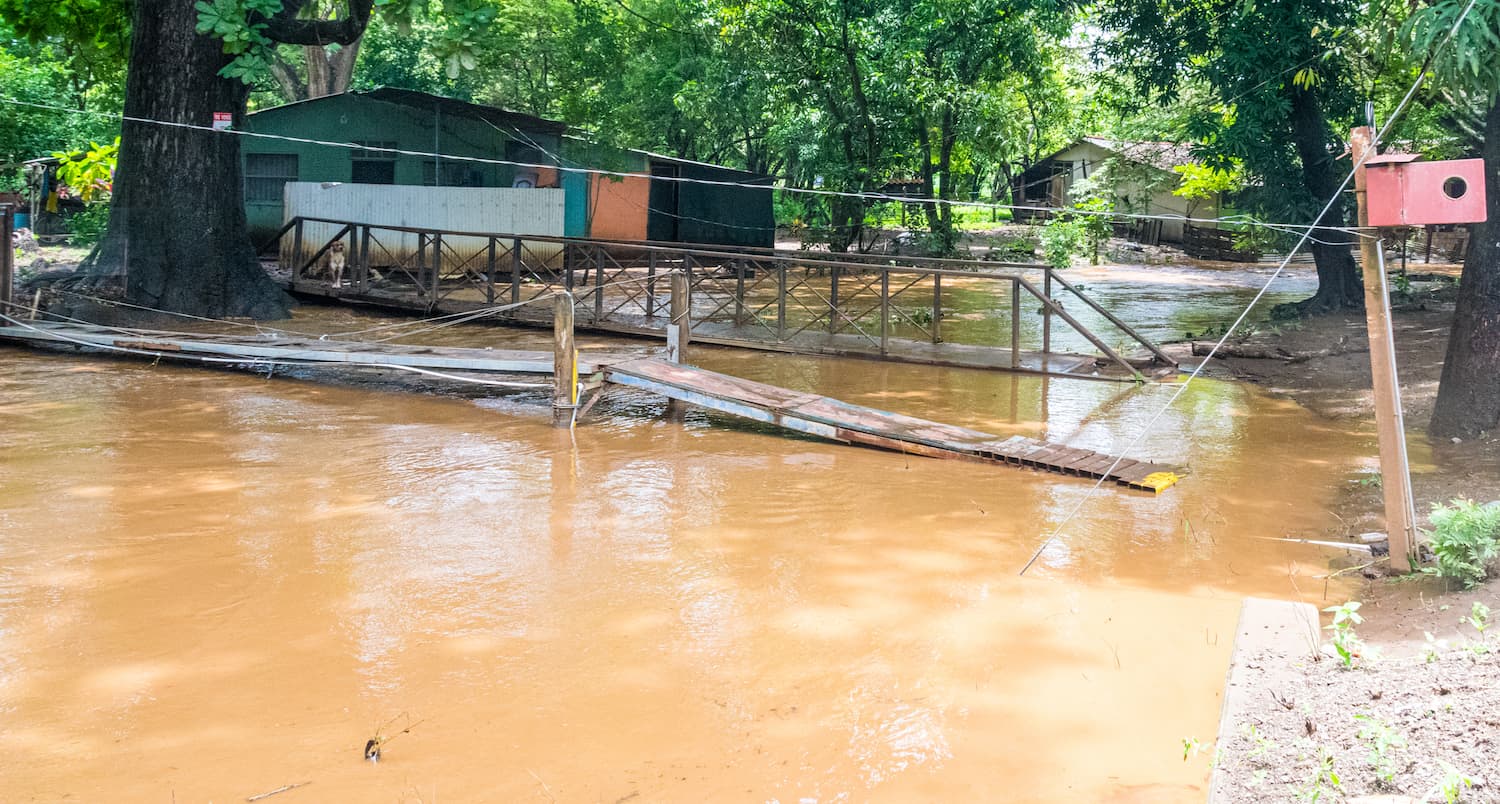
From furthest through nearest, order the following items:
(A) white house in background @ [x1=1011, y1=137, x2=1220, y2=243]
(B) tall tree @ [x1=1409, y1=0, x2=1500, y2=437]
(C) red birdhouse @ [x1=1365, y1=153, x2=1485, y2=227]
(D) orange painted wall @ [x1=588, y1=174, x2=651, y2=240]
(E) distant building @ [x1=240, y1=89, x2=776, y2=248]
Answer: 1. (A) white house in background @ [x1=1011, y1=137, x2=1220, y2=243]
2. (D) orange painted wall @ [x1=588, y1=174, x2=651, y2=240]
3. (E) distant building @ [x1=240, y1=89, x2=776, y2=248]
4. (B) tall tree @ [x1=1409, y1=0, x2=1500, y2=437]
5. (C) red birdhouse @ [x1=1365, y1=153, x2=1485, y2=227]

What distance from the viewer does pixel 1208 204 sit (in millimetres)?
37875

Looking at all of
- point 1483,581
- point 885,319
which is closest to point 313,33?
point 885,319

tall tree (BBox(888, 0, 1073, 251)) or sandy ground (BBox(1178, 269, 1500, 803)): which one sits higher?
tall tree (BBox(888, 0, 1073, 251))

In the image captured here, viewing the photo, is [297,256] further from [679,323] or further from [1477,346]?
[1477,346]

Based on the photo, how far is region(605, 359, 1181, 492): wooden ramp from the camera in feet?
27.7

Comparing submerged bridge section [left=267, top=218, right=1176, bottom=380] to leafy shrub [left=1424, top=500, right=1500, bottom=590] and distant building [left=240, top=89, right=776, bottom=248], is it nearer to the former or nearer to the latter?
distant building [left=240, top=89, right=776, bottom=248]

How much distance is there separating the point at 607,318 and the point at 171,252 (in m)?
5.43

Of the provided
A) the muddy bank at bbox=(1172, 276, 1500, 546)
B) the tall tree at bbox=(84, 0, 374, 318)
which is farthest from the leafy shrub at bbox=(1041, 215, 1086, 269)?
the tall tree at bbox=(84, 0, 374, 318)

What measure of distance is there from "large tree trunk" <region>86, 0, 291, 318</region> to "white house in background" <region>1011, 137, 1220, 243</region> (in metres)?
23.1

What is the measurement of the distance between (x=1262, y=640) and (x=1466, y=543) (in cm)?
151

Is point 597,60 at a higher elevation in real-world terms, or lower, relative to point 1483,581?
higher

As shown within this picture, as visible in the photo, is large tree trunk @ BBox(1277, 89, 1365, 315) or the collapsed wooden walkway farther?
large tree trunk @ BBox(1277, 89, 1365, 315)

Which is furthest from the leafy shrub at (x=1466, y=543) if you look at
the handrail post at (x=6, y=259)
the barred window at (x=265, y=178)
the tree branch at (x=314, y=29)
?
the barred window at (x=265, y=178)

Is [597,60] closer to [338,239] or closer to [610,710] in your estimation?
[338,239]
